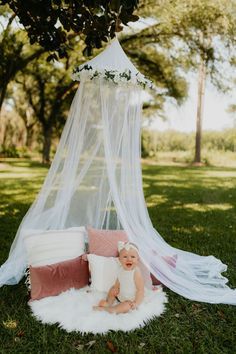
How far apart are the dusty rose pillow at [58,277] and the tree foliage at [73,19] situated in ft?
7.03

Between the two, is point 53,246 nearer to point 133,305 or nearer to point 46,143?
point 133,305

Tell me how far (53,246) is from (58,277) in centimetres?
35

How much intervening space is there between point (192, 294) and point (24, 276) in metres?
1.62

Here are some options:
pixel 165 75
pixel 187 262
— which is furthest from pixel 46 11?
pixel 165 75

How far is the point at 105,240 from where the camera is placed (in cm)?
397

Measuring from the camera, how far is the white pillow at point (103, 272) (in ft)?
11.9

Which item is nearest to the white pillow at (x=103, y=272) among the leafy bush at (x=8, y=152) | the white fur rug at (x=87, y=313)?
the white fur rug at (x=87, y=313)

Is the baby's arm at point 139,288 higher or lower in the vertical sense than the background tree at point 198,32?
lower

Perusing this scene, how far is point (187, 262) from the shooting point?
173 inches

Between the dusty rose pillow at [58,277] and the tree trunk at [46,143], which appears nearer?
the dusty rose pillow at [58,277]

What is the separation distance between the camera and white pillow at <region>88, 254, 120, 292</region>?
3.61 meters

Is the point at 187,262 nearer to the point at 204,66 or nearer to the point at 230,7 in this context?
the point at 230,7

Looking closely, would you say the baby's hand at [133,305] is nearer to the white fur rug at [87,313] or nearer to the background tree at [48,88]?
the white fur rug at [87,313]

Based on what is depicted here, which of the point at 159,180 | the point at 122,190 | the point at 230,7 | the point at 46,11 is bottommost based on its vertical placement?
the point at 159,180
